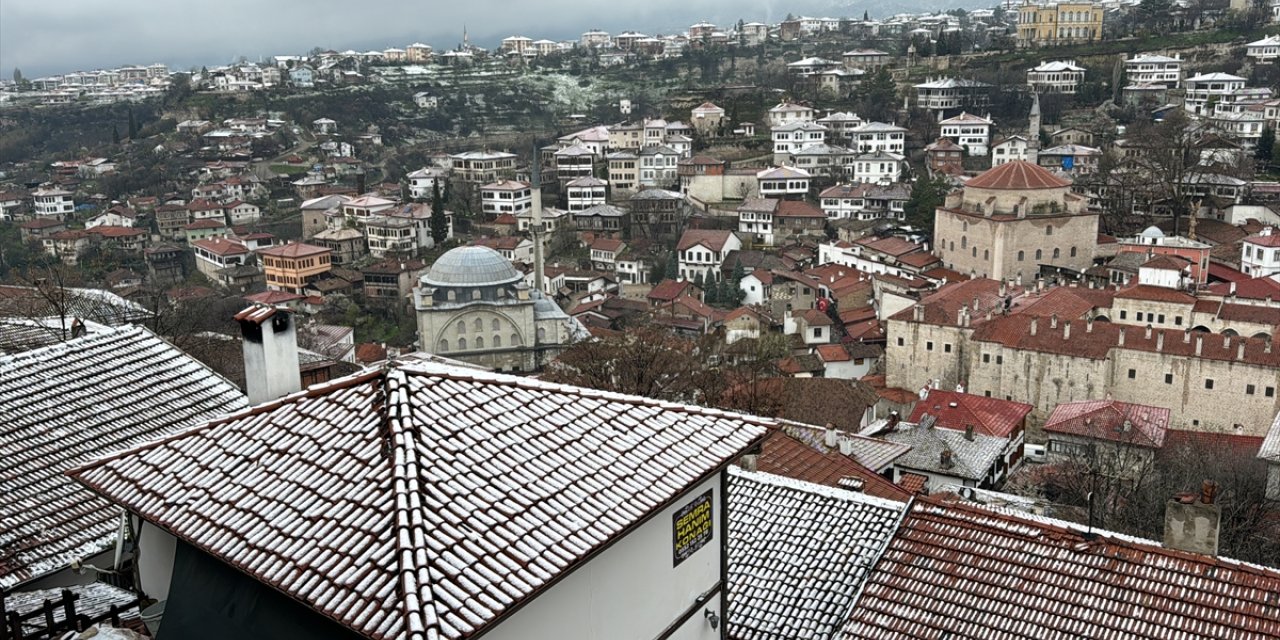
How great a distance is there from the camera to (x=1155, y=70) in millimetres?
61938

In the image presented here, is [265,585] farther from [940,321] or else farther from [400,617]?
[940,321]

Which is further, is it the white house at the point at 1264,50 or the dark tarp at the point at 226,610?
the white house at the point at 1264,50

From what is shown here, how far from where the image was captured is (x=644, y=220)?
2076 inches

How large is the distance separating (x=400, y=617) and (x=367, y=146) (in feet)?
260

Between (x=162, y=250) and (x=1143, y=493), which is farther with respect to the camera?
(x=162, y=250)

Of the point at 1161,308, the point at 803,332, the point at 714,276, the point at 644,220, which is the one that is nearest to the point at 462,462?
the point at 1161,308

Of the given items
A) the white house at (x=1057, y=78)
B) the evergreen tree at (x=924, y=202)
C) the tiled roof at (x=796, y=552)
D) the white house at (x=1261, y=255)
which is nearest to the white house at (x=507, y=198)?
the evergreen tree at (x=924, y=202)

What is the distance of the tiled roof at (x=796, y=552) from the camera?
777cm

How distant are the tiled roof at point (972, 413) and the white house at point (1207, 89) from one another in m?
42.4

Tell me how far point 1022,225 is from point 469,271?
20.6m

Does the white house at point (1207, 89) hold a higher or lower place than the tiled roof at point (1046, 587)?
higher

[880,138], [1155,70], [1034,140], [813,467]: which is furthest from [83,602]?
[1155,70]

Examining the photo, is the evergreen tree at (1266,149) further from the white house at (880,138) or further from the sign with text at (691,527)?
the sign with text at (691,527)

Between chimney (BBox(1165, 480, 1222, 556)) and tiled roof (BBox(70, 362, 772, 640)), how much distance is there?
404 cm
